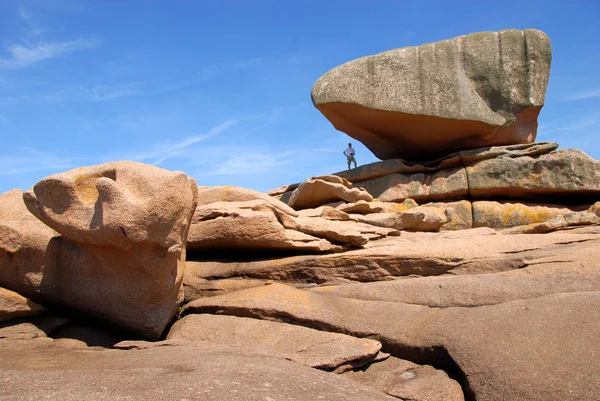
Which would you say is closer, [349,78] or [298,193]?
[298,193]

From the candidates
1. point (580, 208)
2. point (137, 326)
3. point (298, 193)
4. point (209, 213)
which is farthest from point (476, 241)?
point (580, 208)

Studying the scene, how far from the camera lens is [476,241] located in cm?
686

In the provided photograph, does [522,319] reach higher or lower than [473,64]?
lower

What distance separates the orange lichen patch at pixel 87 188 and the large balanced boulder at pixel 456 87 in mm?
8721

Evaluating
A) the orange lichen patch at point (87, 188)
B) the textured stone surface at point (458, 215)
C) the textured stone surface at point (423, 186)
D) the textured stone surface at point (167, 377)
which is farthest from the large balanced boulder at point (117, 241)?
the textured stone surface at point (423, 186)

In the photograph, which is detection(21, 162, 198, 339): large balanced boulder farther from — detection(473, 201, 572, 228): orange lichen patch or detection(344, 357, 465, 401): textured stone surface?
detection(473, 201, 572, 228): orange lichen patch

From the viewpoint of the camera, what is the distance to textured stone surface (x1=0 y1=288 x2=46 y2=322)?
537 cm

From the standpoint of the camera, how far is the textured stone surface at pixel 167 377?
3.12 m

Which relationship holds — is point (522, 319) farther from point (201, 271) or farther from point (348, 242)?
point (201, 271)

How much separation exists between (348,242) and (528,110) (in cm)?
837

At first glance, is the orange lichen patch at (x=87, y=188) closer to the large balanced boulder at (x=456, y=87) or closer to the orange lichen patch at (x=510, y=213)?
the orange lichen patch at (x=510, y=213)

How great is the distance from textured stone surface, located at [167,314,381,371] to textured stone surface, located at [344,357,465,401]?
0.13 m

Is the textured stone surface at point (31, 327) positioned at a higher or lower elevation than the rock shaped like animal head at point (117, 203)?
lower

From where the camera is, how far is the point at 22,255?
559 centimetres
